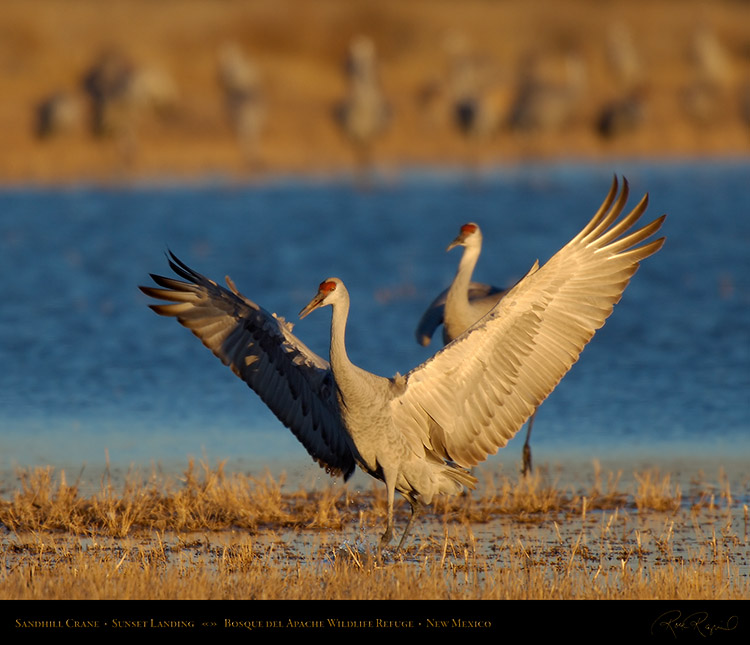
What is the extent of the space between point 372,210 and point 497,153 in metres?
13.2

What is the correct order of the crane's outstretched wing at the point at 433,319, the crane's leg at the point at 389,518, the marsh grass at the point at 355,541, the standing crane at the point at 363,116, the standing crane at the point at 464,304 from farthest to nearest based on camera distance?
1. the standing crane at the point at 363,116
2. the crane's outstretched wing at the point at 433,319
3. the standing crane at the point at 464,304
4. the crane's leg at the point at 389,518
5. the marsh grass at the point at 355,541

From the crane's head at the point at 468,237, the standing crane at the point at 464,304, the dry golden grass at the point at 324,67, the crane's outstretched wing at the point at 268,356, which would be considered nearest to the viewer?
the crane's outstretched wing at the point at 268,356

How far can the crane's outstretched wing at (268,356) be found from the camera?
655 cm

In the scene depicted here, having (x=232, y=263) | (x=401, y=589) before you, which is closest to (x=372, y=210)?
(x=232, y=263)

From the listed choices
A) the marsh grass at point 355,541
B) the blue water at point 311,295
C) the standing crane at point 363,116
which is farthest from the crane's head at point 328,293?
the standing crane at point 363,116

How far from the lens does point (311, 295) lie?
581 inches

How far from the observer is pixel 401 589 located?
5375 millimetres

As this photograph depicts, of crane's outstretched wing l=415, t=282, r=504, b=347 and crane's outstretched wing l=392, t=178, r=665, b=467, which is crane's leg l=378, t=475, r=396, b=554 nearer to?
crane's outstretched wing l=392, t=178, r=665, b=467

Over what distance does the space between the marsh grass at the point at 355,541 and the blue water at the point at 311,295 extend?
52.3 inches

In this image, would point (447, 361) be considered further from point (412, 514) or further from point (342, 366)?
point (412, 514)

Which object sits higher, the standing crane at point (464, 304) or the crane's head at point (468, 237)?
the crane's head at point (468, 237)

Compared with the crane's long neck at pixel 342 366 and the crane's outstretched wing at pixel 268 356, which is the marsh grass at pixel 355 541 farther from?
the crane's long neck at pixel 342 366

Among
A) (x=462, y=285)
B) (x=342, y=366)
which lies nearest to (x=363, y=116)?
(x=462, y=285)

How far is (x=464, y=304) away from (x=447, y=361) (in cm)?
211
